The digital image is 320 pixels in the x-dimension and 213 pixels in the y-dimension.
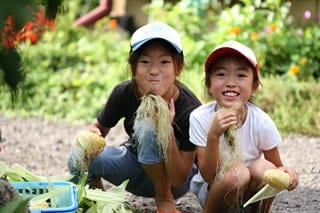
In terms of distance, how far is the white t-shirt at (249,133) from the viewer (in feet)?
9.67

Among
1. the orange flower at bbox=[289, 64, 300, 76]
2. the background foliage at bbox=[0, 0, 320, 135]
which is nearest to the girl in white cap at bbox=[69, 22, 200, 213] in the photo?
the background foliage at bbox=[0, 0, 320, 135]

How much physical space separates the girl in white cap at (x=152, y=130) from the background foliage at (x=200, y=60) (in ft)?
8.40

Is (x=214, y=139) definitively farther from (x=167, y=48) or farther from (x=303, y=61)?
(x=303, y=61)

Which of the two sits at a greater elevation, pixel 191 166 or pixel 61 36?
pixel 61 36

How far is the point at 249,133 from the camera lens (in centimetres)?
297

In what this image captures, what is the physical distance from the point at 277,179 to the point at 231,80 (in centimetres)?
49

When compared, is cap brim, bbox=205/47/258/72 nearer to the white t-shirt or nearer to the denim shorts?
the white t-shirt

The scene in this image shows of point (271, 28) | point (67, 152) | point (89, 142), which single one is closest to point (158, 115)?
point (89, 142)

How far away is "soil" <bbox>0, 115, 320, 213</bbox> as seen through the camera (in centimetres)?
362

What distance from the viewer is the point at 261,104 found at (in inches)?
232

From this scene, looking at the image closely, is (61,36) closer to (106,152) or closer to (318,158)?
(318,158)

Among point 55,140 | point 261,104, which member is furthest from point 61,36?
point 261,104

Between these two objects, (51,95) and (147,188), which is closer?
(147,188)

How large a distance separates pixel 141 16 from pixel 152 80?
6868 millimetres
